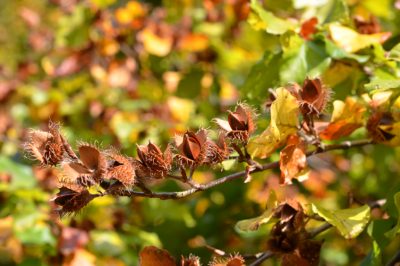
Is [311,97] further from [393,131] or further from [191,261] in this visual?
[191,261]

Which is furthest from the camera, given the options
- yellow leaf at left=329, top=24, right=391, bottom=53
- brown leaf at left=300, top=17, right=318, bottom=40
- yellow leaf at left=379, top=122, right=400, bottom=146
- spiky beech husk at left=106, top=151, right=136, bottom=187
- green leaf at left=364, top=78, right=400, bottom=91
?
brown leaf at left=300, top=17, right=318, bottom=40

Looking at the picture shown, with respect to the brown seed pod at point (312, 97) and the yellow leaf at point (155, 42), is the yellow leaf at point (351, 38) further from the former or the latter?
the yellow leaf at point (155, 42)

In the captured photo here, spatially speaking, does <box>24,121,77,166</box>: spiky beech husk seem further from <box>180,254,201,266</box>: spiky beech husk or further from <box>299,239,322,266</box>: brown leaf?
<box>299,239,322,266</box>: brown leaf

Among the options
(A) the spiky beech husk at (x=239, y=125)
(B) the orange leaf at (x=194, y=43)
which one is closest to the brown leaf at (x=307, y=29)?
(A) the spiky beech husk at (x=239, y=125)

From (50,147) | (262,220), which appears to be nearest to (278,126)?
(262,220)

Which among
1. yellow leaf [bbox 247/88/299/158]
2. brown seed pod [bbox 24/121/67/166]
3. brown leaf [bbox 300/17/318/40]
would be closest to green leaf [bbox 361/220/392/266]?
yellow leaf [bbox 247/88/299/158]

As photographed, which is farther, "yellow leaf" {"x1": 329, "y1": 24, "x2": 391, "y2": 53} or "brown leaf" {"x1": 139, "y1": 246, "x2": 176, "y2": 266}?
"yellow leaf" {"x1": 329, "y1": 24, "x2": 391, "y2": 53}
